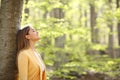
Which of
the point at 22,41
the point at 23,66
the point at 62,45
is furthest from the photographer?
the point at 62,45

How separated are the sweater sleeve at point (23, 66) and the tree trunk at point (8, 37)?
22 centimetres

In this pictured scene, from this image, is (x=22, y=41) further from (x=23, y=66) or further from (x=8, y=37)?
(x=23, y=66)

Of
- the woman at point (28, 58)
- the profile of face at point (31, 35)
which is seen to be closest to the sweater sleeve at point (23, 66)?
the woman at point (28, 58)

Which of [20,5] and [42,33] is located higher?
[20,5]

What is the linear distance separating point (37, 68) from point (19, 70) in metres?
0.26

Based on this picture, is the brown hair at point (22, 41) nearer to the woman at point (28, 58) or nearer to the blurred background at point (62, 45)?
the woman at point (28, 58)

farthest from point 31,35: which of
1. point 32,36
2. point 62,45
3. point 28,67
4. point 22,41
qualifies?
point 62,45

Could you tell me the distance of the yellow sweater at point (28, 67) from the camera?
13.5 feet

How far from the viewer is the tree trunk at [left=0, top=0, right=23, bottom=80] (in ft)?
14.1

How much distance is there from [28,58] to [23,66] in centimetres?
14

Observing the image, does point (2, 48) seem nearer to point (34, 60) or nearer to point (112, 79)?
point (34, 60)

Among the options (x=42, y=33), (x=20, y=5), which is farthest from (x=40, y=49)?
(x=20, y=5)

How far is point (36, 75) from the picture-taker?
4.17 meters

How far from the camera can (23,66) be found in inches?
162
